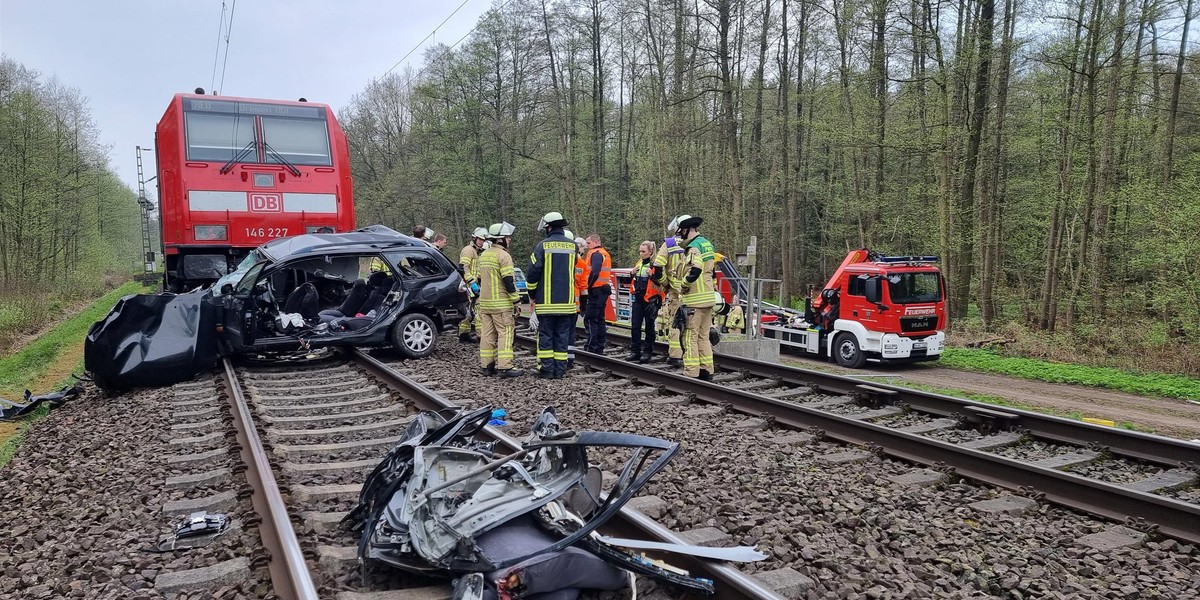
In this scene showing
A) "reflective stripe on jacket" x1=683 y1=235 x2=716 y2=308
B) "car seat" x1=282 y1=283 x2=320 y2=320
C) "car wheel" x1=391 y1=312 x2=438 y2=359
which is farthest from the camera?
"car seat" x1=282 y1=283 x2=320 y2=320

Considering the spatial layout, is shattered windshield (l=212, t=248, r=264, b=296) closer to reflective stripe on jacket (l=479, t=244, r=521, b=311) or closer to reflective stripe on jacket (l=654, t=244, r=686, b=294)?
reflective stripe on jacket (l=479, t=244, r=521, b=311)

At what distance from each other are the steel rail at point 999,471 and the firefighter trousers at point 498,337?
2.60 m

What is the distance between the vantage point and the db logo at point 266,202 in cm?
1211

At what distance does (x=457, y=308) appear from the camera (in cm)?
1064

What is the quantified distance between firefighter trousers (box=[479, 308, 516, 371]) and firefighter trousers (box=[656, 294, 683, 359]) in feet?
6.93

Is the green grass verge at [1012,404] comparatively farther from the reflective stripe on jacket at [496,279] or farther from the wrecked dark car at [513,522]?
the wrecked dark car at [513,522]

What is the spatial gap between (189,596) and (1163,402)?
39.2ft

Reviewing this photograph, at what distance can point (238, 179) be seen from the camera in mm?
11930

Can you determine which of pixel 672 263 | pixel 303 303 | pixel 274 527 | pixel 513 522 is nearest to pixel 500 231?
pixel 672 263

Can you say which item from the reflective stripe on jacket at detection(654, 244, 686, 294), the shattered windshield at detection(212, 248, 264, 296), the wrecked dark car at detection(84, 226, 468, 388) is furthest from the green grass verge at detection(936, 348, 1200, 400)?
the shattered windshield at detection(212, 248, 264, 296)

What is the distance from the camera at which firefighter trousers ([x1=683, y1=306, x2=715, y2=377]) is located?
A: 8.71 metres

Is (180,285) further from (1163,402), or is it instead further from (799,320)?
(1163,402)

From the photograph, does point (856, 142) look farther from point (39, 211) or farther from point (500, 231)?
point (39, 211)

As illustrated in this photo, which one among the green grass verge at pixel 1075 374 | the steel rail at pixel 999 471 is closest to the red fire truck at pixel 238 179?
the steel rail at pixel 999 471
